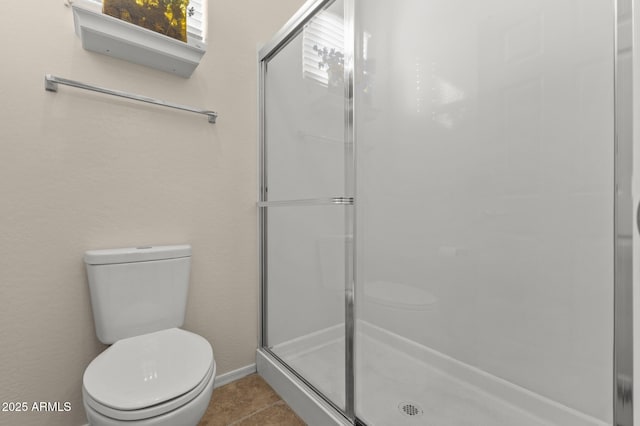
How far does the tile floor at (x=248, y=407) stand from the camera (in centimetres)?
137

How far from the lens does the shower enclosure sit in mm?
712

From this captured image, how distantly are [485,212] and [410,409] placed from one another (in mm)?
710

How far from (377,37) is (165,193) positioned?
1.16 metres

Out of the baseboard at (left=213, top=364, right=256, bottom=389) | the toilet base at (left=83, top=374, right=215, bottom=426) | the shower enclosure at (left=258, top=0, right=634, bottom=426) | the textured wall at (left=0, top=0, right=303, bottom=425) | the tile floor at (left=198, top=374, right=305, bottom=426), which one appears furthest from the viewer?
the baseboard at (left=213, top=364, right=256, bottom=389)

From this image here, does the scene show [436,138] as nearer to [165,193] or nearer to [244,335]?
[165,193]

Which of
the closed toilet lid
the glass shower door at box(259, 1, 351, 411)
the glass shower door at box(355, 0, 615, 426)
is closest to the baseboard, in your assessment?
the glass shower door at box(259, 1, 351, 411)

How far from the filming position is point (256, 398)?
154cm

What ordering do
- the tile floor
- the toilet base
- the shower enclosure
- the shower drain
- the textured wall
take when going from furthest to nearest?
1. the tile floor
2. the textured wall
3. the shower drain
4. the toilet base
5. the shower enclosure

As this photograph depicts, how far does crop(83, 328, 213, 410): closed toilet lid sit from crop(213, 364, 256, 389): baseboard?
556 millimetres

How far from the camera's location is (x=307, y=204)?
136 cm

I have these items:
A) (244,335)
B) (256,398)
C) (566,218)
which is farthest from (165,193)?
(566,218)

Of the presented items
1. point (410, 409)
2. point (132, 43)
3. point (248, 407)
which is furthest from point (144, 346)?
point (132, 43)

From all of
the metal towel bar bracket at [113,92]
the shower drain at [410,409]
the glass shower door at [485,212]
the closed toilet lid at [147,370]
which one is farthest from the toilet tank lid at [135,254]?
the shower drain at [410,409]

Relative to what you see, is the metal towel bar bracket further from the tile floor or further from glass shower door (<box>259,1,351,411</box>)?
the tile floor
